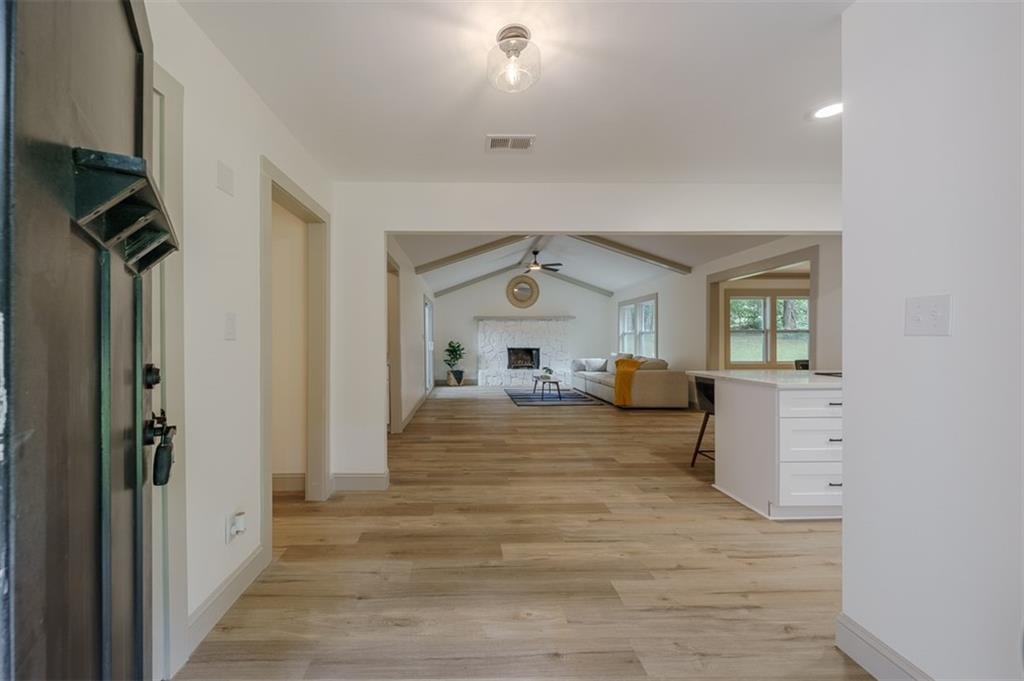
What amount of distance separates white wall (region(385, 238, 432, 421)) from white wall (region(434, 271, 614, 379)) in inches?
126

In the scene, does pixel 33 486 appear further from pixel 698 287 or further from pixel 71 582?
pixel 698 287

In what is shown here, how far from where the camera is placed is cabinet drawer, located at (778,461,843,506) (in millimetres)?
2727

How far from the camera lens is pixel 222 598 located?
5.89 feet

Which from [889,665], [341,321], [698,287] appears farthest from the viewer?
[698,287]

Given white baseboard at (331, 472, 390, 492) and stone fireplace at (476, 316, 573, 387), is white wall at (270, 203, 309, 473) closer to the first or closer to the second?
white baseboard at (331, 472, 390, 492)

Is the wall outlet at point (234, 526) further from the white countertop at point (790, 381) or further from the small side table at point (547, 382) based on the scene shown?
the small side table at point (547, 382)

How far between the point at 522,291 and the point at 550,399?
3931 mm

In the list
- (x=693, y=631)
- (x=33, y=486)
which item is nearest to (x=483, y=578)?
(x=693, y=631)

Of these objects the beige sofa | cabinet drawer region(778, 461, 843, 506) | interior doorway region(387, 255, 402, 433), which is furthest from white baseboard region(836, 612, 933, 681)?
the beige sofa

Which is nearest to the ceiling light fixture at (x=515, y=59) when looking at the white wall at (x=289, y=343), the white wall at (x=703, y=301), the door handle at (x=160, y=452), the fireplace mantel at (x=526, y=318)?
the door handle at (x=160, y=452)

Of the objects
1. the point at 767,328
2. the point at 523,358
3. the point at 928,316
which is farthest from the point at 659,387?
the point at 928,316

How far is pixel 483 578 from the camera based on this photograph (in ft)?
6.82

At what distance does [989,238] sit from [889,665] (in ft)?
4.25

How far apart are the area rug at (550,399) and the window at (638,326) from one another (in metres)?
1.79
